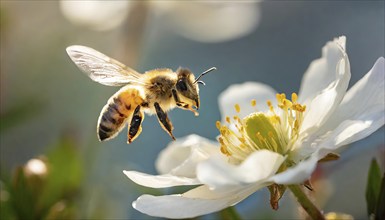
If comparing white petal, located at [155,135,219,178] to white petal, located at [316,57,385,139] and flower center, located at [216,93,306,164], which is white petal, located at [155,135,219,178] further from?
white petal, located at [316,57,385,139]

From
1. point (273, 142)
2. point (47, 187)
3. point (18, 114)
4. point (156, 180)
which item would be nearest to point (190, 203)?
point (156, 180)

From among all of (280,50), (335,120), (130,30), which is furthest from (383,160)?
(280,50)

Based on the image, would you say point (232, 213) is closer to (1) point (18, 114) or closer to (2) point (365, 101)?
(2) point (365, 101)

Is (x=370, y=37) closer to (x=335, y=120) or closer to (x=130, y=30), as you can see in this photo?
(x=130, y=30)

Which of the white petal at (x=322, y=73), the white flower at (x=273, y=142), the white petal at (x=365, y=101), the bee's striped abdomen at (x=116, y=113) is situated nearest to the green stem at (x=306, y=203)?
the white flower at (x=273, y=142)

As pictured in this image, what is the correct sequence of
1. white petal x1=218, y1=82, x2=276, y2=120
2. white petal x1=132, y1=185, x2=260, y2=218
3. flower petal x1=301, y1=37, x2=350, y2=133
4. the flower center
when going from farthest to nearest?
1. white petal x1=218, y1=82, x2=276, y2=120
2. the flower center
3. flower petal x1=301, y1=37, x2=350, y2=133
4. white petal x1=132, y1=185, x2=260, y2=218

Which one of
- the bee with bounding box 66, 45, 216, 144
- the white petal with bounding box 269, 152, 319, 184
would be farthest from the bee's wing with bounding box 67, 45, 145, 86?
the white petal with bounding box 269, 152, 319, 184
